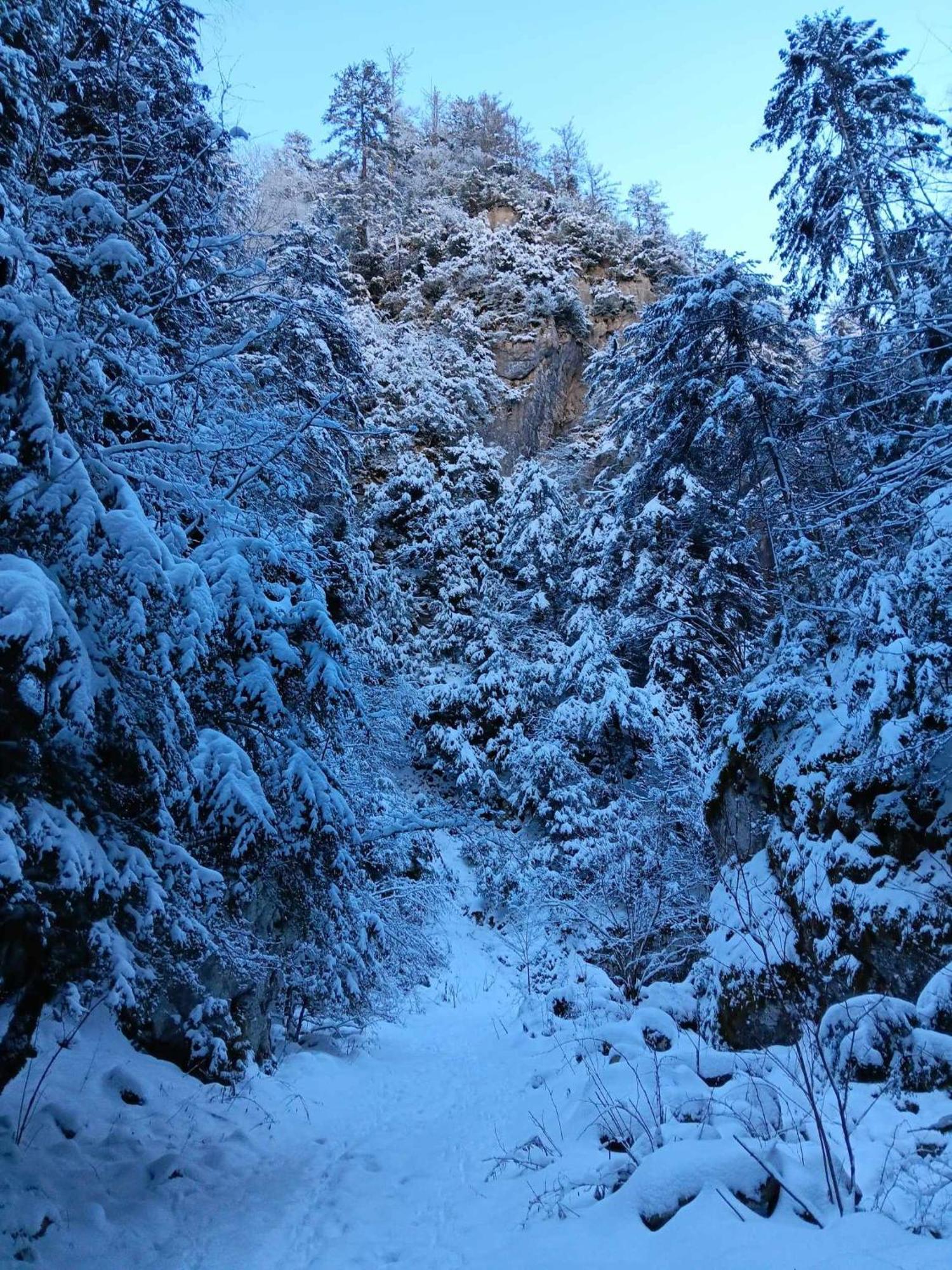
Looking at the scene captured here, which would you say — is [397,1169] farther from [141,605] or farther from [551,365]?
[551,365]

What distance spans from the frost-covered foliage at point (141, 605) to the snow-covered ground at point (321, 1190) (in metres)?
0.64

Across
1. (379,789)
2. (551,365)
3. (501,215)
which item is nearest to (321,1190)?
(379,789)

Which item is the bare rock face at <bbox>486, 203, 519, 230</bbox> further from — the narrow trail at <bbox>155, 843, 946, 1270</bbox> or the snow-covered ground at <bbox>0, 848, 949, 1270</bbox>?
the snow-covered ground at <bbox>0, 848, 949, 1270</bbox>

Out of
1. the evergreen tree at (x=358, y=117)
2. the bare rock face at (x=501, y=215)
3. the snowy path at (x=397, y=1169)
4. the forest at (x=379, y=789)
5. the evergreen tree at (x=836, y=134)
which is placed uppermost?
the evergreen tree at (x=358, y=117)

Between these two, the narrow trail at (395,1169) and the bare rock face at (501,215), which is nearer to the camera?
the narrow trail at (395,1169)

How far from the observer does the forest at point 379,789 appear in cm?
266

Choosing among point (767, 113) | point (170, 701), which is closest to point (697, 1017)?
point (170, 701)

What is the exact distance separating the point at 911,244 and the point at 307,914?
36.4ft

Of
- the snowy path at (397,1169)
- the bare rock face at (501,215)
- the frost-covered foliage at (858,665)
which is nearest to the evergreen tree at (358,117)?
the bare rock face at (501,215)

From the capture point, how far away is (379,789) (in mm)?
10375

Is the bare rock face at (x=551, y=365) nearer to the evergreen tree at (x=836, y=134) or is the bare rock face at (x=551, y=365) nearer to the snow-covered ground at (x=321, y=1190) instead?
the evergreen tree at (x=836, y=134)

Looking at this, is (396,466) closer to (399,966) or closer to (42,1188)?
(399,966)

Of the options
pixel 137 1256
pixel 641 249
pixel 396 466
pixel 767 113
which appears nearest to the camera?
pixel 137 1256

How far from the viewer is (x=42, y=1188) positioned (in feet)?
10.7
